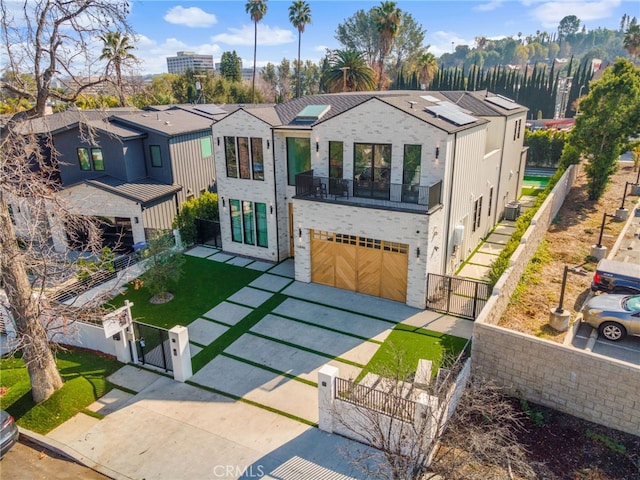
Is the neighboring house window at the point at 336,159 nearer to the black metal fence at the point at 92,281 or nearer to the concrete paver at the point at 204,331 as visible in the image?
the concrete paver at the point at 204,331

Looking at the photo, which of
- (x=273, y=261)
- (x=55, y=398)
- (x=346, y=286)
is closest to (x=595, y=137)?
(x=346, y=286)

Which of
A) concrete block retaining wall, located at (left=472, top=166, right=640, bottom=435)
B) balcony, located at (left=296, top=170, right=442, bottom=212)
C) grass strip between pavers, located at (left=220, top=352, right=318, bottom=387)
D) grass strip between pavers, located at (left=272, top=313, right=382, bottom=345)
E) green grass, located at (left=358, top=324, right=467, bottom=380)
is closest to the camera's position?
concrete block retaining wall, located at (left=472, top=166, right=640, bottom=435)

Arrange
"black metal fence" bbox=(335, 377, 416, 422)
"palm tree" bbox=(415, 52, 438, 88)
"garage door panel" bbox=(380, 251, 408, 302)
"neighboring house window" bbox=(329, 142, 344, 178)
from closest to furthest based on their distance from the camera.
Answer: "black metal fence" bbox=(335, 377, 416, 422) → "garage door panel" bbox=(380, 251, 408, 302) → "neighboring house window" bbox=(329, 142, 344, 178) → "palm tree" bbox=(415, 52, 438, 88)

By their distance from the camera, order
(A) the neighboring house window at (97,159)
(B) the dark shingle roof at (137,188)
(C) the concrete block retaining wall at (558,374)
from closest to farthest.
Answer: (C) the concrete block retaining wall at (558,374)
(B) the dark shingle roof at (137,188)
(A) the neighboring house window at (97,159)

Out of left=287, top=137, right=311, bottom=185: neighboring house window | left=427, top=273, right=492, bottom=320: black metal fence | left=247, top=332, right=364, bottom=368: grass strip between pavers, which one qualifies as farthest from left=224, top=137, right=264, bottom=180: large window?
left=427, top=273, right=492, bottom=320: black metal fence

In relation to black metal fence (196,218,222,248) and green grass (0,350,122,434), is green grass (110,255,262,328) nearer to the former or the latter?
black metal fence (196,218,222,248)

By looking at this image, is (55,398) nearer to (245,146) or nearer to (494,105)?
(245,146)

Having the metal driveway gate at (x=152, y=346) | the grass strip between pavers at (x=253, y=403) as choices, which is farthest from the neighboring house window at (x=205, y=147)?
the grass strip between pavers at (x=253, y=403)

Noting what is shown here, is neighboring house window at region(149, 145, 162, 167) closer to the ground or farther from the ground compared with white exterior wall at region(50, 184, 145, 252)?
farther from the ground
